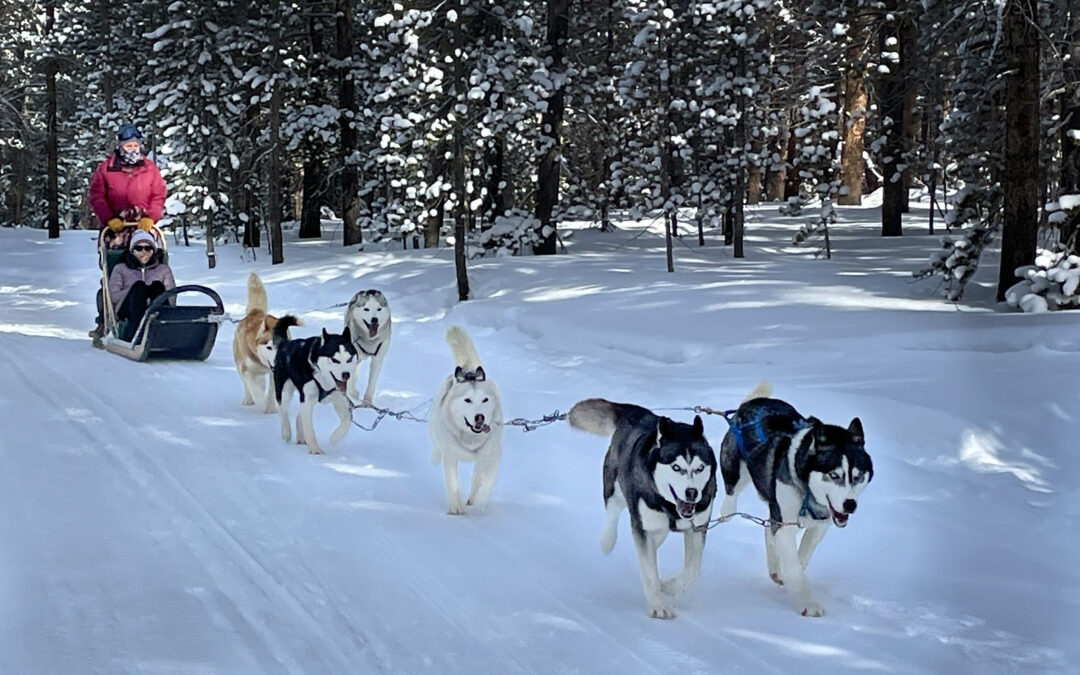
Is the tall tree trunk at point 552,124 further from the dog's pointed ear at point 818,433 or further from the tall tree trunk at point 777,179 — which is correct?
the tall tree trunk at point 777,179

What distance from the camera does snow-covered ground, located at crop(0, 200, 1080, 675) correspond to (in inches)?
183

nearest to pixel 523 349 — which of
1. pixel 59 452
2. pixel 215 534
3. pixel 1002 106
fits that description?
pixel 59 452

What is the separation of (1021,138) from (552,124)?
9.50 metres

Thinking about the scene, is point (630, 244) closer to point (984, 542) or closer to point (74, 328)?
point (74, 328)

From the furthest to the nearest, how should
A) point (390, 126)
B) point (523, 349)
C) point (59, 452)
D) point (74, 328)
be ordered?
point (390, 126) < point (74, 328) < point (523, 349) < point (59, 452)

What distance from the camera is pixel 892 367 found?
952 centimetres

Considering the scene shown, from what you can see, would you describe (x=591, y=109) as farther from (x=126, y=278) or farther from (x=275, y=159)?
(x=126, y=278)

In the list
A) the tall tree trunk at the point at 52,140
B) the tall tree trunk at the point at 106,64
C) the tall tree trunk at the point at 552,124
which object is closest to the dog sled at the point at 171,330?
the tall tree trunk at the point at 552,124

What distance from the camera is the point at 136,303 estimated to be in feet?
39.8

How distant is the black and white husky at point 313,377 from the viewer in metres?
7.94

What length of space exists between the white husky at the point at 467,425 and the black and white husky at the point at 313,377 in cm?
140

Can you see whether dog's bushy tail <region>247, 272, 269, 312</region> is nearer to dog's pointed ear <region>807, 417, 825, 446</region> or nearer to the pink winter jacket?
the pink winter jacket

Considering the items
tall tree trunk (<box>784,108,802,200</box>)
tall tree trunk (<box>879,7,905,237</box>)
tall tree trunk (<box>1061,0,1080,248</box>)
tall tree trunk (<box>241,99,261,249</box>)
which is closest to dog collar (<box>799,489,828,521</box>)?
tall tree trunk (<box>1061,0,1080,248</box>)

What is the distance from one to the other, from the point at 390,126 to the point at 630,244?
25.4ft
